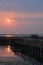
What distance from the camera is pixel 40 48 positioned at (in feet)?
91.6

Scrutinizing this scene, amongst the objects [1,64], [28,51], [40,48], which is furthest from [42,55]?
[1,64]

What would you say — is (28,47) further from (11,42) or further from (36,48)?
(11,42)

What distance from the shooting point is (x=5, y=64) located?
15547mm

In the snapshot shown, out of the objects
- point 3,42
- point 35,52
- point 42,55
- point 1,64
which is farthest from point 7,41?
point 1,64

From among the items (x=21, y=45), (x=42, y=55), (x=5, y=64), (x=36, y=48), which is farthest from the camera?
(x=21, y=45)

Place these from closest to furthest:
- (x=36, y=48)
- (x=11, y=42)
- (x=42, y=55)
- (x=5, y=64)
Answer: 1. (x=5, y=64)
2. (x=42, y=55)
3. (x=36, y=48)
4. (x=11, y=42)

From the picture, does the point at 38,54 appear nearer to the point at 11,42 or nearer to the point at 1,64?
the point at 1,64

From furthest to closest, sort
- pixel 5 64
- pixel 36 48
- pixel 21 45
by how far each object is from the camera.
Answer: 1. pixel 21 45
2. pixel 36 48
3. pixel 5 64

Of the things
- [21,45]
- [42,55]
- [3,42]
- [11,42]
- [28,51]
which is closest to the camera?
[42,55]

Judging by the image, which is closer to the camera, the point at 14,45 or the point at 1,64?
the point at 1,64

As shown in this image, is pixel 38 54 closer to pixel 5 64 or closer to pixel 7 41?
pixel 5 64

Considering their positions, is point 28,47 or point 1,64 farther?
point 28,47

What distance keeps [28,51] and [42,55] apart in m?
6.83

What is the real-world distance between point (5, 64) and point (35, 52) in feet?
49.5
